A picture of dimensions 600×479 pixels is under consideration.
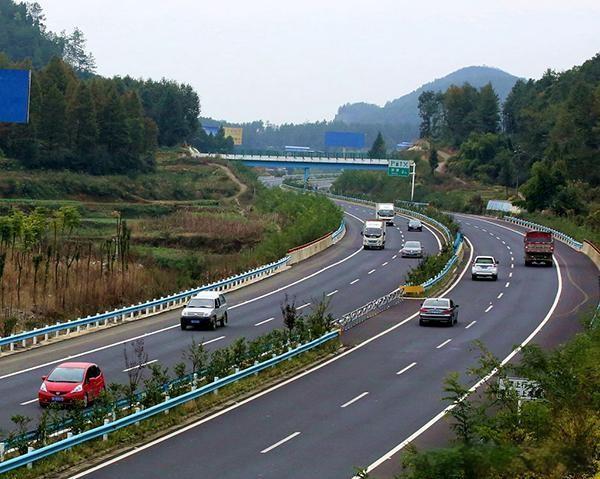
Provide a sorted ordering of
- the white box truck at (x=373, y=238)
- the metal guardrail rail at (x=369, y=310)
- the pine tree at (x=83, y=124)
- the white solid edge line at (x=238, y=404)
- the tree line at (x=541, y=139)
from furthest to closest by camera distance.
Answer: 1. the pine tree at (x=83, y=124)
2. the tree line at (x=541, y=139)
3. the white box truck at (x=373, y=238)
4. the metal guardrail rail at (x=369, y=310)
5. the white solid edge line at (x=238, y=404)

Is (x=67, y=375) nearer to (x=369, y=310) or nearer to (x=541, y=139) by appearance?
(x=369, y=310)

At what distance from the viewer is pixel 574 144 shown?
130 m

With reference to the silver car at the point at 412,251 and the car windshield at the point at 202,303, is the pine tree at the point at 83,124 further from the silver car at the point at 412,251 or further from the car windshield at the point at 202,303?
the car windshield at the point at 202,303

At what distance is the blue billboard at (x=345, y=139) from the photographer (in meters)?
197

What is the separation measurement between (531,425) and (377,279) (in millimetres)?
42554

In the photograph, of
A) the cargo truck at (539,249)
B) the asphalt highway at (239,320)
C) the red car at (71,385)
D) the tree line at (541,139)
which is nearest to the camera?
the red car at (71,385)

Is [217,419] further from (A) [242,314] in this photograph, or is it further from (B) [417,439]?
(A) [242,314]

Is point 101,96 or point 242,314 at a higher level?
point 101,96

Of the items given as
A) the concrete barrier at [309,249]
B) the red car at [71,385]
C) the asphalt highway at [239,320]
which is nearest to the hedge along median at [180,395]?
the red car at [71,385]

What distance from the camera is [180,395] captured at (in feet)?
97.2

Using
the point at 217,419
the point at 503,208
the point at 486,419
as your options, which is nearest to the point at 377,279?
the point at 217,419

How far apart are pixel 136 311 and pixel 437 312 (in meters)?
13.1

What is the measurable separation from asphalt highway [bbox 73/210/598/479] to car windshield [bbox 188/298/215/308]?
6.13 meters

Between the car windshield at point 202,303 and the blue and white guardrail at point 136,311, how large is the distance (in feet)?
9.12
